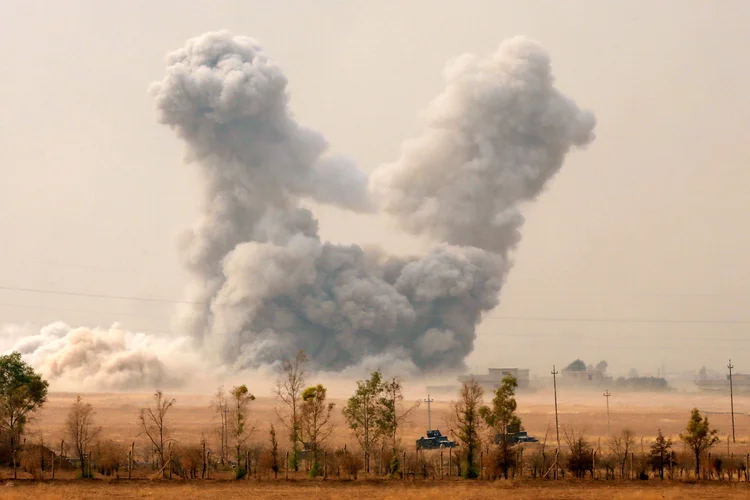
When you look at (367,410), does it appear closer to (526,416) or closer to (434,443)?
(434,443)

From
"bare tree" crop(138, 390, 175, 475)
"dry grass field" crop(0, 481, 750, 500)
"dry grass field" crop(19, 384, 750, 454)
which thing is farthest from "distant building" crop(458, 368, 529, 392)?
"dry grass field" crop(0, 481, 750, 500)

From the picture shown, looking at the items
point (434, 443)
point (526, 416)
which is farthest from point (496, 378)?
point (434, 443)

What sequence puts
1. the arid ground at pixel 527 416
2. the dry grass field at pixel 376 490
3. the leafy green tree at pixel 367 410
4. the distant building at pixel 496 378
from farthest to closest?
1. the distant building at pixel 496 378
2. the arid ground at pixel 527 416
3. the leafy green tree at pixel 367 410
4. the dry grass field at pixel 376 490

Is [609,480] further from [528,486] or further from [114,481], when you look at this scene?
[114,481]

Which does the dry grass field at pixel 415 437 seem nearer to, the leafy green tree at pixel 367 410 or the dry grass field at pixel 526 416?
the dry grass field at pixel 526 416

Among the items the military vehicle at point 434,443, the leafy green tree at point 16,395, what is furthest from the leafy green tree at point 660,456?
the leafy green tree at point 16,395

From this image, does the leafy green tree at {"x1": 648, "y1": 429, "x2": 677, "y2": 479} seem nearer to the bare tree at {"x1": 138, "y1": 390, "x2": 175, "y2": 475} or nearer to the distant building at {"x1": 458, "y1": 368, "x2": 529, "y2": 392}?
the bare tree at {"x1": 138, "y1": 390, "x2": 175, "y2": 475}
